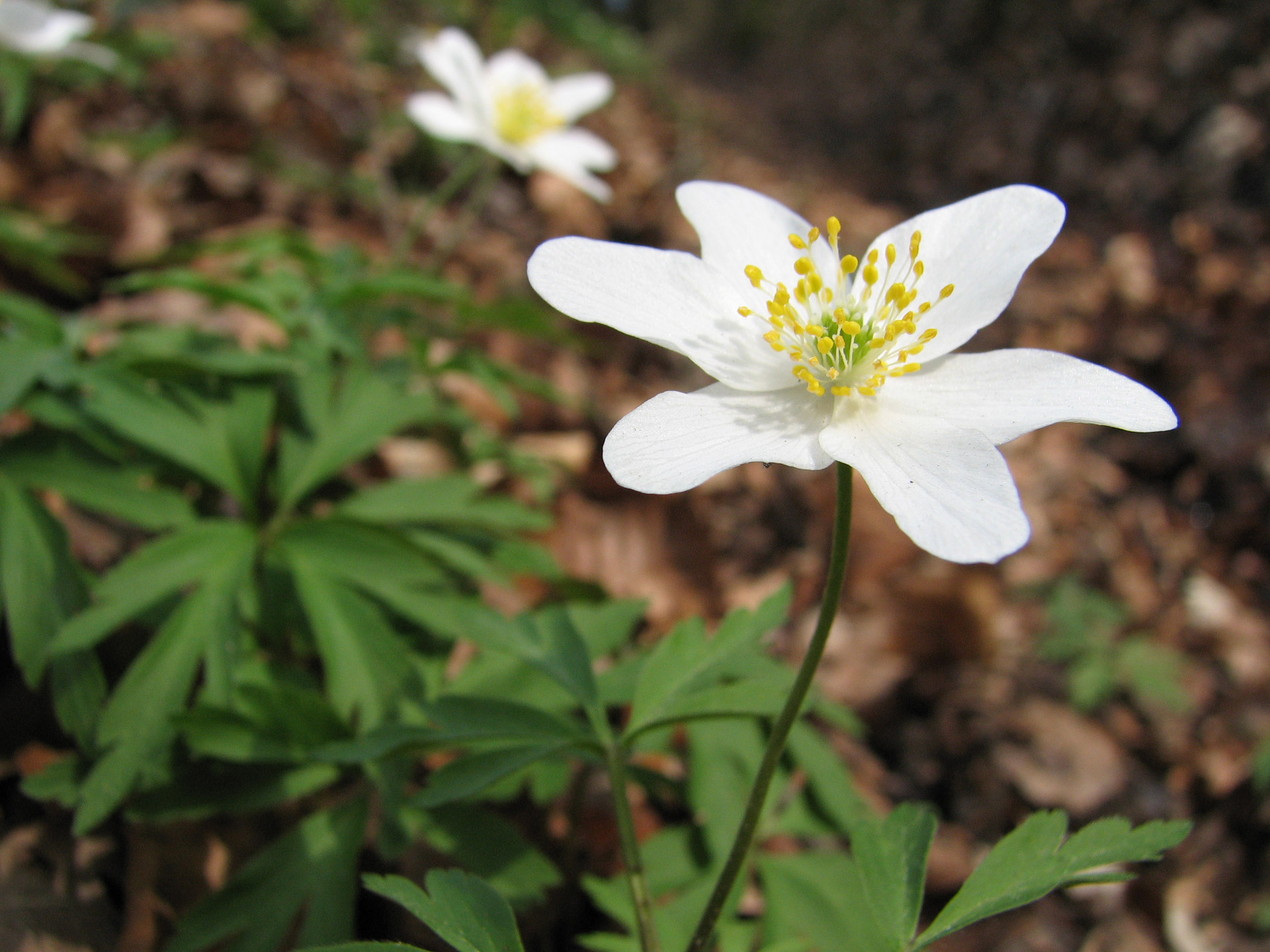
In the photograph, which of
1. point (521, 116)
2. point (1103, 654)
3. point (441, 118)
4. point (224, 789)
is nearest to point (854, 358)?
point (224, 789)

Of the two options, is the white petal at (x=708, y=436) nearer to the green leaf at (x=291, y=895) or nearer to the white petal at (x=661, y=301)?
the white petal at (x=661, y=301)

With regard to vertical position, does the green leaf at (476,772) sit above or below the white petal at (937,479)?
below

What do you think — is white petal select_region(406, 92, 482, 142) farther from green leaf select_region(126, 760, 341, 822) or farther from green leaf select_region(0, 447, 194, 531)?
green leaf select_region(126, 760, 341, 822)

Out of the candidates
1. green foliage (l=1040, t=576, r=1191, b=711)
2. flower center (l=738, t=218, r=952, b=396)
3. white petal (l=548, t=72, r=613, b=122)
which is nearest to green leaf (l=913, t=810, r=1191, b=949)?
flower center (l=738, t=218, r=952, b=396)

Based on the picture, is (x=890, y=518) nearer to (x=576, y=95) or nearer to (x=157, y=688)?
(x=576, y=95)

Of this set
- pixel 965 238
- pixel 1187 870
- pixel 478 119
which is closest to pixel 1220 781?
pixel 1187 870

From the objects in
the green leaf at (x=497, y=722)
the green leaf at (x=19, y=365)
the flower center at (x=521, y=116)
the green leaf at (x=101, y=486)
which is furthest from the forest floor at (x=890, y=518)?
the green leaf at (x=497, y=722)
